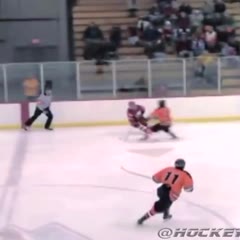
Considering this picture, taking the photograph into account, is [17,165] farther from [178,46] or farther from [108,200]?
[178,46]

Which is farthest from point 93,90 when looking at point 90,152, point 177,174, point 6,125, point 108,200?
point 177,174

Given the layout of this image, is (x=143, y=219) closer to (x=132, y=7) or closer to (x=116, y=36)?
(x=116, y=36)

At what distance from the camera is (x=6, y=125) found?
508 inches

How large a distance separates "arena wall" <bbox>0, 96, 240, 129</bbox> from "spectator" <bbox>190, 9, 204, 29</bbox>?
8.43ft

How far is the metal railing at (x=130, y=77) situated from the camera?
13023 mm

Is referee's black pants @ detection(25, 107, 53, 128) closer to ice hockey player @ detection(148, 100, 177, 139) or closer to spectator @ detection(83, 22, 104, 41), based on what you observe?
ice hockey player @ detection(148, 100, 177, 139)

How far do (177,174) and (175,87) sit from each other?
6687mm

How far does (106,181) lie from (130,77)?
484 centimetres

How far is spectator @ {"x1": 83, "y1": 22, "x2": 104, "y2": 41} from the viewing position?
593 inches

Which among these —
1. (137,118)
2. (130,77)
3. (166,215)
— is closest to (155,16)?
(130,77)

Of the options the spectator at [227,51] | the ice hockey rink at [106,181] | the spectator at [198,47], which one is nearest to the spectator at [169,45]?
the spectator at [198,47]

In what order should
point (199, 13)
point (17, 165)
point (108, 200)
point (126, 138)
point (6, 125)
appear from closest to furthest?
point (108, 200) → point (17, 165) → point (126, 138) → point (6, 125) → point (199, 13)

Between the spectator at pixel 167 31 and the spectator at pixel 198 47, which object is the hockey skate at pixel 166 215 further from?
the spectator at pixel 167 31
